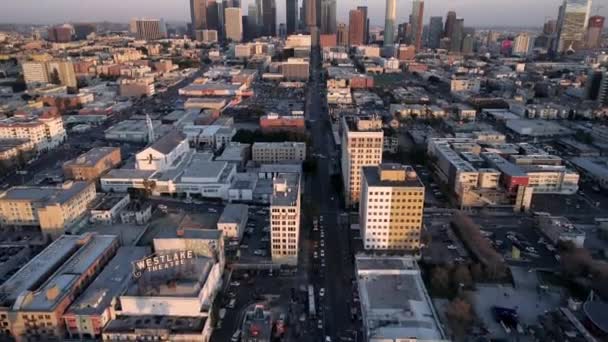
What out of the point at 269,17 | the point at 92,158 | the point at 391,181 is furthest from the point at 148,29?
the point at 391,181

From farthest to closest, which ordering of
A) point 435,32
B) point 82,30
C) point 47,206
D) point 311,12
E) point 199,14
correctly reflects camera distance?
1. point 82,30
2. point 199,14
3. point 311,12
4. point 435,32
5. point 47,206

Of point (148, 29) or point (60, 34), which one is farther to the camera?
point (148, 29)

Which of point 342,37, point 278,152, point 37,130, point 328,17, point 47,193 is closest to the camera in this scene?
point 47,193

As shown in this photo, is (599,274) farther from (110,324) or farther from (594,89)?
(594,89)

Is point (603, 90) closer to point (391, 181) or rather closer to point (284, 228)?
point (391, 181)

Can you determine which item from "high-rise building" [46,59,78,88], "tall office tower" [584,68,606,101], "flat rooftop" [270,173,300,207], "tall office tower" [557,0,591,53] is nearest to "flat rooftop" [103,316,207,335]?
"flat rooftop" [270,173,300,207]

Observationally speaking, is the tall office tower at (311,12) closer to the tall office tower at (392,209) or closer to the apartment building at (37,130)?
the apartment building at (37,130)

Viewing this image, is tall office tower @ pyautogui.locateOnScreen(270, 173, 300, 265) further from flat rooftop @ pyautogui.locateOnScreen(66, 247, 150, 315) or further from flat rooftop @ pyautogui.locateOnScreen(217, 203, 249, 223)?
flat rooftop @ pyautogui.locateOnScreen(66, 247, 150, 315)
